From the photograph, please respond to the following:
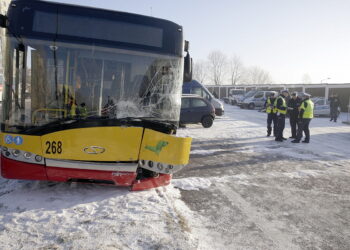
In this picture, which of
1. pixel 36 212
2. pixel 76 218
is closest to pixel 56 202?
pixel 36 212

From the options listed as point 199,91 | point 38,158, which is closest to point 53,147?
point 38,158

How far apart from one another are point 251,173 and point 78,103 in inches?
168

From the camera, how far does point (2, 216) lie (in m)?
3.62

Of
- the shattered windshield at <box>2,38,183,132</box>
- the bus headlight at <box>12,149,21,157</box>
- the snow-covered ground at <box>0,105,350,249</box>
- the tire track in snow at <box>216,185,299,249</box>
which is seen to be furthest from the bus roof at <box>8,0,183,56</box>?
the tire track in snow at <box>216,185,299,249</box>

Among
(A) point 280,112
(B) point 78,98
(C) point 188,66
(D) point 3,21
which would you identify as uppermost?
(D) point 3,21

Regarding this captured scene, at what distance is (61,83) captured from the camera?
399 cm

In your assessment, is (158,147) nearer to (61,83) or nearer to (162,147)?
(162,147)

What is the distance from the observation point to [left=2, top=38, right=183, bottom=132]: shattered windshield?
3961mm

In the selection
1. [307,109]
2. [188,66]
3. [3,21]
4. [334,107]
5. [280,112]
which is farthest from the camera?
[334,107]

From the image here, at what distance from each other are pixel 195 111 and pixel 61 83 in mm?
9307

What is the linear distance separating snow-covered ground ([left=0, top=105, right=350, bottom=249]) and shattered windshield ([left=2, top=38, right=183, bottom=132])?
131cm

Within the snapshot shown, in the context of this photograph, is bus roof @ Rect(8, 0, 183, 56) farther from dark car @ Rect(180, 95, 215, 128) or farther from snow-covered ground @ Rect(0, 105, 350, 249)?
dark car @ Rect(180, 95, 215, 128)

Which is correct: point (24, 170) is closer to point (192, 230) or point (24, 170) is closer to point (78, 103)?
point (78, 103)

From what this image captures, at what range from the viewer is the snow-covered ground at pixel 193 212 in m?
3.29
